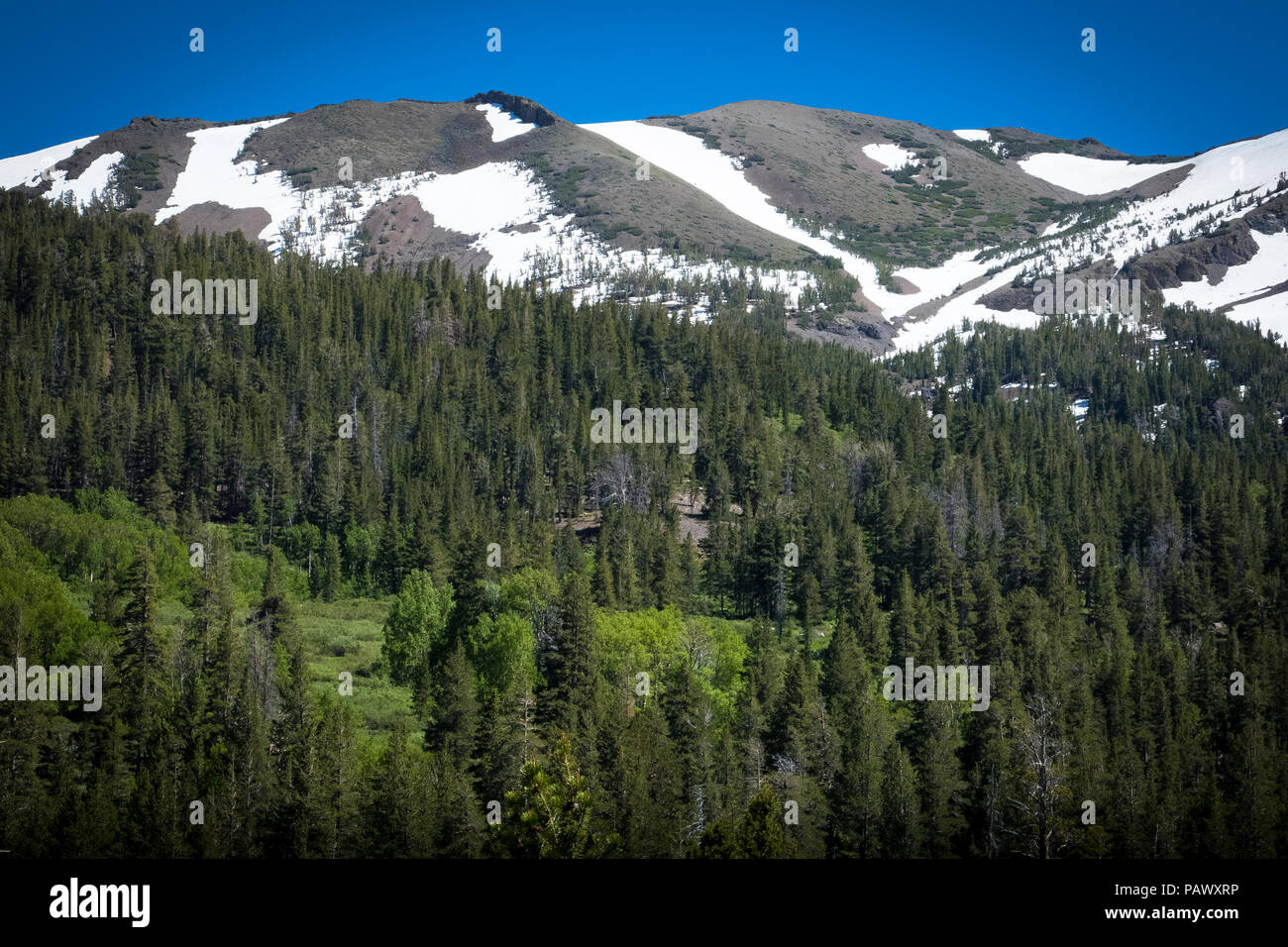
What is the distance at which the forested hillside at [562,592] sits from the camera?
55.5 meters

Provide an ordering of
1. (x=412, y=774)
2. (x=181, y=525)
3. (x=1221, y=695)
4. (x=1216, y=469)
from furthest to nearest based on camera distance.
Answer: (x=1216, y=469)
(x=181, y=525)
(x=1221, y=695)
(x=412, y=774)

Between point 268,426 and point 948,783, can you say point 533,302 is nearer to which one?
point 268,426

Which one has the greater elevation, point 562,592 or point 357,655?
point 562,592

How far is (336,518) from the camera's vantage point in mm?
121625

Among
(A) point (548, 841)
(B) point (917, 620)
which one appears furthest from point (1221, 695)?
(A) point (548, 841)

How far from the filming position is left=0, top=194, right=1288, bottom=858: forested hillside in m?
55.5

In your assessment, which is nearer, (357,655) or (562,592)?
(562,592)

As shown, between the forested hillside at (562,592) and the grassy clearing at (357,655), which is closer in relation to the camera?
the forested hillside at (562,592)

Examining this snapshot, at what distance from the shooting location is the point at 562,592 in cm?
8275

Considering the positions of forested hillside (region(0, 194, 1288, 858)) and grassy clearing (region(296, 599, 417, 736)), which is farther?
grassy clearing (region(296, 599, 417, 736))
